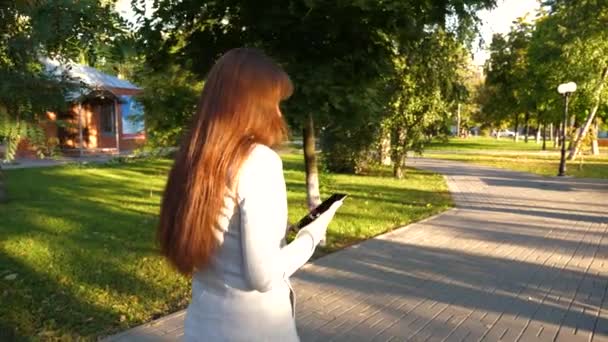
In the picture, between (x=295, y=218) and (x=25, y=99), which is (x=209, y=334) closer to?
(x=25, y=99)

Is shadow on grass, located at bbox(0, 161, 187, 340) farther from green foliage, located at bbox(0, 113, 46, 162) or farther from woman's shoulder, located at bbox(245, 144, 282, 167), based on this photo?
woman's shoulder, located at bbox(245, 144, 282, 167)

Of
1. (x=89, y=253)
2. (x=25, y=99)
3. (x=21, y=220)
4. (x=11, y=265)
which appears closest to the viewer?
(x=25, y=99)

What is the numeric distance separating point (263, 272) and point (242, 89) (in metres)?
0.55

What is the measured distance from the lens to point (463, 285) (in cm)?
616

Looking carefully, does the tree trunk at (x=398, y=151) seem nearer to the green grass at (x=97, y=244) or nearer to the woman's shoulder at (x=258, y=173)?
the green grass at (x=97, y=244)

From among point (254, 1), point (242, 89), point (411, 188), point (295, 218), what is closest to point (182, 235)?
point (242, 89)

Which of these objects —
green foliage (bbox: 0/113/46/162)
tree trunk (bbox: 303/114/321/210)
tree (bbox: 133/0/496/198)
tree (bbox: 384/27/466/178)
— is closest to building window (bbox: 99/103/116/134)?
tree (bbox: 384/27/466/178)

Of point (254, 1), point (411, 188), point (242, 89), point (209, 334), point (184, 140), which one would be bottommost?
point (411, 188)

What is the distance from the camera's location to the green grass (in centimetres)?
510

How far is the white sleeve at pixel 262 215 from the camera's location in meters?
1.68

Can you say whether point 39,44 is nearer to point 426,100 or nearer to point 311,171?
point 311,171

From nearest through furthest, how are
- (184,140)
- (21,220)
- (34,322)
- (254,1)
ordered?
1. (184,140)
2. (34,322)
3. (254,1)
4. (21,220)

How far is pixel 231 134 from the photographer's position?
1.74 m

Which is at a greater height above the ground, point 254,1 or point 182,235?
point 254,1
